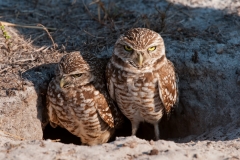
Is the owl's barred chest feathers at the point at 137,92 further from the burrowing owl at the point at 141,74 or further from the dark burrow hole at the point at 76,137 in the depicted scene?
the dark burrow hole at the point at 76,137

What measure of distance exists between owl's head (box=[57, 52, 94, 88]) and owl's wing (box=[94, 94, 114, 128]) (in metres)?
0.22

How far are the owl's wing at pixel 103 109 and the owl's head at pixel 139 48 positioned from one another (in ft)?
1.60

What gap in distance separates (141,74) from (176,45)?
39.3 inches

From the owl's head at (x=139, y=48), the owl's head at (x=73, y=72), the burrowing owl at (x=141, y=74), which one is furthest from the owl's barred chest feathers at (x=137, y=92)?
the owl's head at (x=73, y=72)

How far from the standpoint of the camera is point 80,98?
4.33 meters

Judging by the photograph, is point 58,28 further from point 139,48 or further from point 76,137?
point 139,48

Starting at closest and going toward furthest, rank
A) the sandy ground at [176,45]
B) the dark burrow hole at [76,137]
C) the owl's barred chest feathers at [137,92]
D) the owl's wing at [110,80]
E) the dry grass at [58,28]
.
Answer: the owl's barred chest feathers at [137,92] < the owl's wing at [110,80] < the sandy ground at [176,45] < the dry grass at [58,28] < the dark burrow hole at [76,137]

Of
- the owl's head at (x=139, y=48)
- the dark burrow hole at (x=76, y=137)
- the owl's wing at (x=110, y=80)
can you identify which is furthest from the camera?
the dark burrow hole at (x=76, y=137)

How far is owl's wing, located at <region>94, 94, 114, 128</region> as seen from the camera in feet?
14.5

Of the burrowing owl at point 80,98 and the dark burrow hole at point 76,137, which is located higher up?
the burrowing owl at point 80,98

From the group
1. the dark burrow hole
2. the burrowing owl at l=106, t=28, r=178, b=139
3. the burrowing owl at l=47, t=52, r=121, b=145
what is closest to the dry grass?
the burrowing owl at l=47, t=52, r=121, b=145

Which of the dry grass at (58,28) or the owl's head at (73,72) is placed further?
the dry grass at (58,28)

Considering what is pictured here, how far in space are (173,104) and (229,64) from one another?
756mm

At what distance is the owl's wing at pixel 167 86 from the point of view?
14.0 feet
